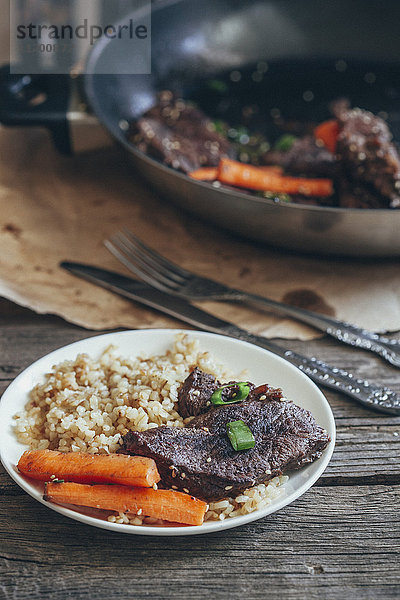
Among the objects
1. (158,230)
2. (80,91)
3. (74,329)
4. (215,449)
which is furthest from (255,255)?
(215,449)

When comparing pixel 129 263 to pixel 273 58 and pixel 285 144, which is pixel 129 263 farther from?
pixel 273 58

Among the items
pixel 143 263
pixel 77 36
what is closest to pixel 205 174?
pixel 143 263

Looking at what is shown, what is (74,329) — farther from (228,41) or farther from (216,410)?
(228,41)

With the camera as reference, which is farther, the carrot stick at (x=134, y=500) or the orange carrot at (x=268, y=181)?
the orange carrot at (x=268, y=181)

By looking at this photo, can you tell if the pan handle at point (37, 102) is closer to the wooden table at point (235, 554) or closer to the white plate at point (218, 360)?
the white plate at point (218, 360)

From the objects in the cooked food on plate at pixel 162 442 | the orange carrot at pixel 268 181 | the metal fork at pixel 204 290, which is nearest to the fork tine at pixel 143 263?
the metal fork at pixel 204 290
